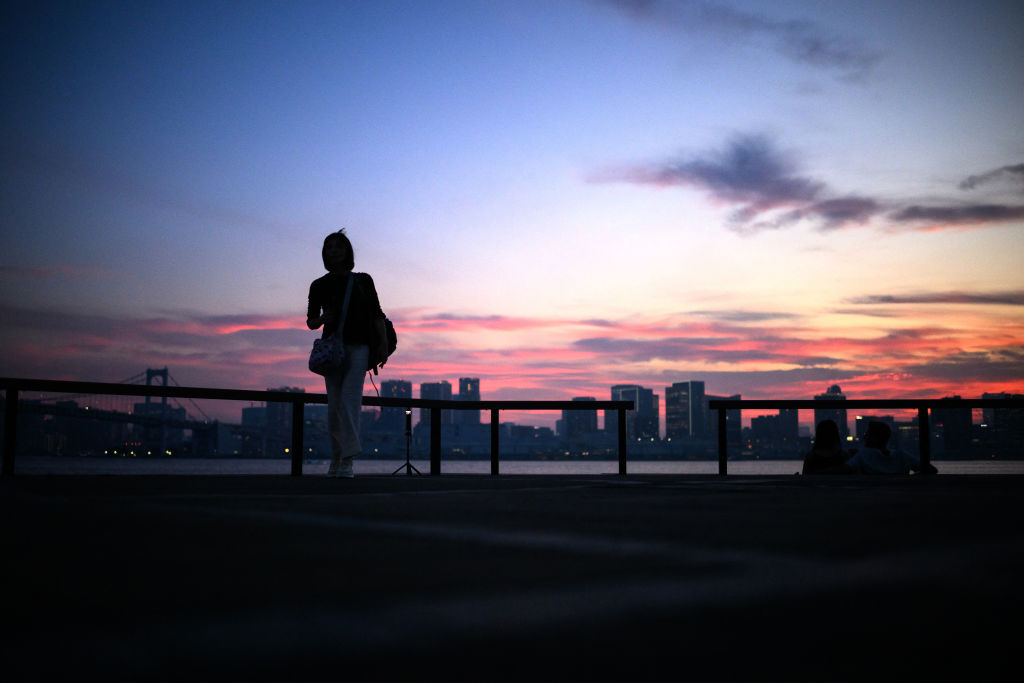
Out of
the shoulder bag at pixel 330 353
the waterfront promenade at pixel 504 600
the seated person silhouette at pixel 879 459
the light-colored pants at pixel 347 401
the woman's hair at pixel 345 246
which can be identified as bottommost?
the seated person silhouette at pixel 879 459

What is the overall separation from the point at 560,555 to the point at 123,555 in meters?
0.76

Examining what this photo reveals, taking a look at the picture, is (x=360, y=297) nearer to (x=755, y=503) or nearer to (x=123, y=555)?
(x=755, y=503)

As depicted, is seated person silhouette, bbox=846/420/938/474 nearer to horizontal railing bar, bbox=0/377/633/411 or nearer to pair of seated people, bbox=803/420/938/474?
pair of seated people, bbox=803/420/938/474

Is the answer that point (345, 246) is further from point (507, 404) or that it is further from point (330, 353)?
point (507, 404)

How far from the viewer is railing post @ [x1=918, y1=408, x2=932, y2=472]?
7387mm

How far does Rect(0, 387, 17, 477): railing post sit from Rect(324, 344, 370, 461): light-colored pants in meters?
2.58

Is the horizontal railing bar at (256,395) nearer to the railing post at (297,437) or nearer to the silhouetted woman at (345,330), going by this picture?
the railing post at (297,437)

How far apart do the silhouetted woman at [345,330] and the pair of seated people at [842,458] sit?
366cm

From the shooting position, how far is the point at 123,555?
1348mm

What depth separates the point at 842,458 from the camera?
21.1 feet

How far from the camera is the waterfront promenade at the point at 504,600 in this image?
0.75 meters

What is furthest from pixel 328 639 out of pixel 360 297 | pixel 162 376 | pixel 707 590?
pixel 162 376

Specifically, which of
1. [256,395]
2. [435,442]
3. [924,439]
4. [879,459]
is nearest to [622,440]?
[435,442]

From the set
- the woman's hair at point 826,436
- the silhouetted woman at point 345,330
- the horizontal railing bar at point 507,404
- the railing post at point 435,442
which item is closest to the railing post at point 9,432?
the silhouetted woman at point 345,330
